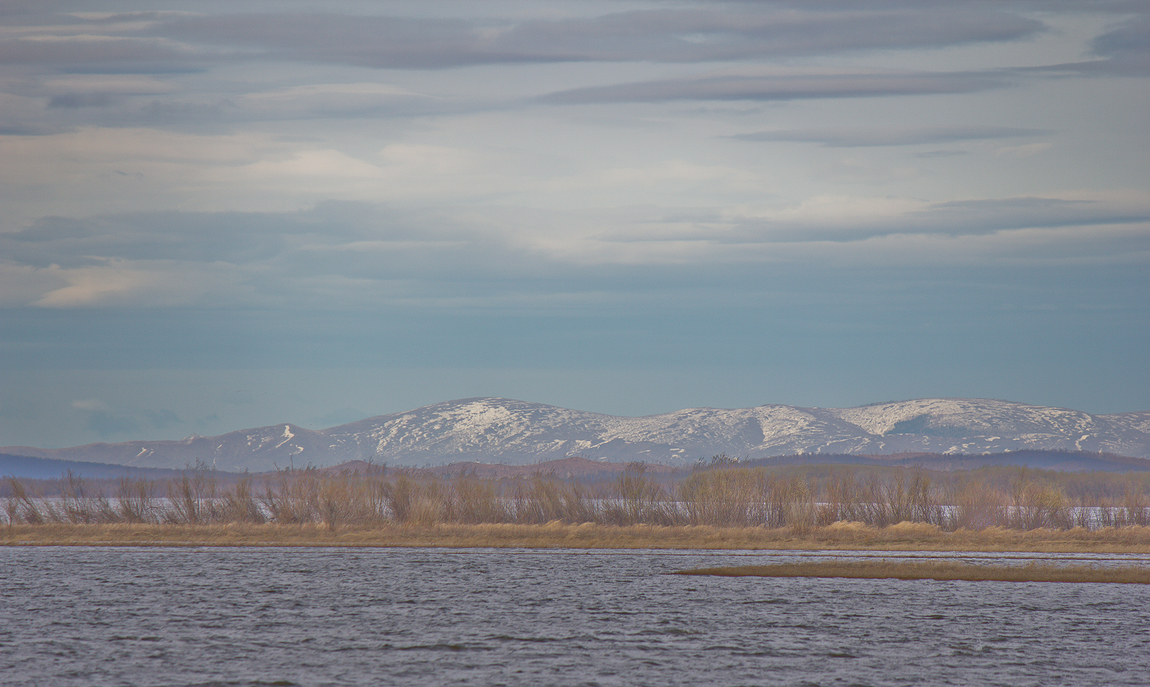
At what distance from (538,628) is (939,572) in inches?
976

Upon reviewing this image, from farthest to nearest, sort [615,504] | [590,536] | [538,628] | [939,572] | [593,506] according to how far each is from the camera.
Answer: [593,506]
[615,504]
[590,536]
[939,572]
[538,628]

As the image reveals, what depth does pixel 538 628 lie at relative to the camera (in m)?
36.6

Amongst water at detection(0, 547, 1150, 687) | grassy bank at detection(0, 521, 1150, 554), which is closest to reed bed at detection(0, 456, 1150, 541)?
grassy bank at detection(0, 521, 1150, 554)

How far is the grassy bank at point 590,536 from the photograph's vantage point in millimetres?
69625

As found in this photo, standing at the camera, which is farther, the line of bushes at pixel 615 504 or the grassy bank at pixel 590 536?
the line of bushes at pixel 615 504

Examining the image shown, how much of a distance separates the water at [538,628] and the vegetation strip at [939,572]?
4.98 feet

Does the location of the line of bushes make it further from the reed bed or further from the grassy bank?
the grassy bank

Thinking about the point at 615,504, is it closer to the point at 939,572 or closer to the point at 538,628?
the point at 939,572

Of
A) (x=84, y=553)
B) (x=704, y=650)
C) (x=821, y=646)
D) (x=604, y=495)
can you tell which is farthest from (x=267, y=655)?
(x=604, y=495)

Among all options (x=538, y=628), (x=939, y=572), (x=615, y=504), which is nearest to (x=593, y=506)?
(x=615, y=504)

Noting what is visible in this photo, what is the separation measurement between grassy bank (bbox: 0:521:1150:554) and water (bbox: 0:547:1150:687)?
14.2 metres

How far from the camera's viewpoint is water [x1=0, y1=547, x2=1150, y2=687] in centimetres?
2875

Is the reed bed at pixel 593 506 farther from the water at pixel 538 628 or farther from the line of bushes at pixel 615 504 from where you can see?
the water at pixel 538 628

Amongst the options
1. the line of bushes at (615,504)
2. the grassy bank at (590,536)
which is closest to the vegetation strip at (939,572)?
the grassy bank at (590,536)
